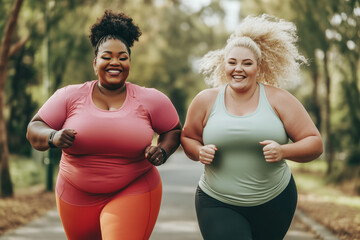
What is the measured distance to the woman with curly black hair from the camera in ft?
11.1

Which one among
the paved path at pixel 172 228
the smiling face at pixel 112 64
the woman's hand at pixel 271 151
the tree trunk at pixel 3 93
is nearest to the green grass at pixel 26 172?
the tree trunk at pixel 3 93

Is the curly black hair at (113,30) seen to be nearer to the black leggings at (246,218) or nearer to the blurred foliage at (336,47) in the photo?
the black leggings at (246,218)

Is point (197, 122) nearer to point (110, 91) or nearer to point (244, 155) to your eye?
point (244, 155)

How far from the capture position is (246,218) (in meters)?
3.54

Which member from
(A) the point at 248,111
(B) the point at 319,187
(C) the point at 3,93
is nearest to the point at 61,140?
(A) the point at 248,111

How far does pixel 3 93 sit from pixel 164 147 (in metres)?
7.27

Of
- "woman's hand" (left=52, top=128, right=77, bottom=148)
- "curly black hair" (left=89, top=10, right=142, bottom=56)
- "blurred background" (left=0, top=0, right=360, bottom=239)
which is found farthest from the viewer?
"blurred background" (left=0, top=0, right=360, bottom=239)

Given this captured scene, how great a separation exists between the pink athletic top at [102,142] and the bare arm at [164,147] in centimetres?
8

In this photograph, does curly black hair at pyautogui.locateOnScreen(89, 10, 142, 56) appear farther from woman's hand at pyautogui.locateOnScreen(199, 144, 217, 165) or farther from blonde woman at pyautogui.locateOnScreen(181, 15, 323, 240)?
woman's hand at pyautogui.locateOnScreen(199, 144, 217, 165)

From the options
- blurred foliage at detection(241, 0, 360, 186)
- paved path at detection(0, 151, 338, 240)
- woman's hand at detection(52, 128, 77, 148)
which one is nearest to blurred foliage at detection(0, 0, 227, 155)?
paved path at detection(0, 151, 338, 240)

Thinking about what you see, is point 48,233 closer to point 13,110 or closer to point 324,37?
point 13,110

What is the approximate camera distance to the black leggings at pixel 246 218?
3391mm

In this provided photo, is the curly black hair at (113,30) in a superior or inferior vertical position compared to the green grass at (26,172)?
superior

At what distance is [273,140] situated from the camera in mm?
3412
